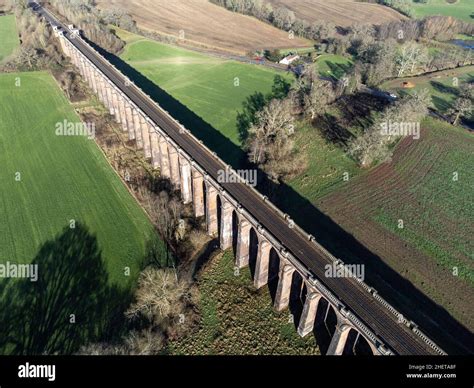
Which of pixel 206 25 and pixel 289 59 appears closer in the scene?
pixel 289 59

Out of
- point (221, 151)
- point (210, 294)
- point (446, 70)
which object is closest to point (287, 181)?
point (221, 151)

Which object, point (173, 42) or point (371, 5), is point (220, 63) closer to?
point (173, 42)

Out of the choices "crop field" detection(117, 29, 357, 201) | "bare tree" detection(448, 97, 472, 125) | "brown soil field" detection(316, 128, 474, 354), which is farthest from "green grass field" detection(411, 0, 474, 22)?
"brown soil field" detection(316, 128, 474, 354)

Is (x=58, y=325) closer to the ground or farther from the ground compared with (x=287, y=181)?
closer to the ground

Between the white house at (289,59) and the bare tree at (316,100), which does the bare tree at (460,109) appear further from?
the white house at (289,59)

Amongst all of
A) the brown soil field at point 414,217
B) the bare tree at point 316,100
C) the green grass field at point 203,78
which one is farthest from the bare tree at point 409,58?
the brown soil field at point 414,217

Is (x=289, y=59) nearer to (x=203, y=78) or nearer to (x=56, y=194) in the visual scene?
(x=203, y=78)

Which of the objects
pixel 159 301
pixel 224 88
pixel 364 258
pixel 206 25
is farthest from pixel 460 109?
pixel 206 25

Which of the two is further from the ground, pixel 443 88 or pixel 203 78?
pixel 203 78
